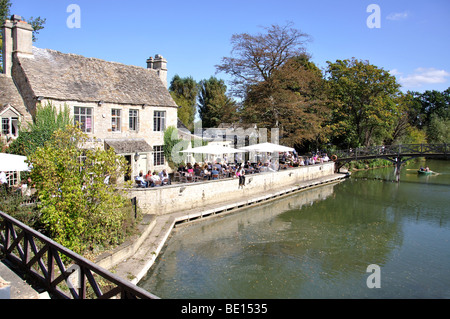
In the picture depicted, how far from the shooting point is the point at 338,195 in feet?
90.4

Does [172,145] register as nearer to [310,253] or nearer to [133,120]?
[133,120]

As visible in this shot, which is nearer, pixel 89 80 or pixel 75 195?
pixel 75 195

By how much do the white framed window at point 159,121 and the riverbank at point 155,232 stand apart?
728cm

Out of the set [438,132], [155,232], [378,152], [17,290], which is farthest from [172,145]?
[438,132]

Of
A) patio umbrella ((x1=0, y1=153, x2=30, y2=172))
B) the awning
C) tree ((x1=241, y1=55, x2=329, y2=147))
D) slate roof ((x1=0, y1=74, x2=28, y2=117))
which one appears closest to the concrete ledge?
patio umbrella ((x1=0, y1=153, x2=30, y2=172))

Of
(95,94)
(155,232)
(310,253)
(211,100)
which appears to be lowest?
(310,253)

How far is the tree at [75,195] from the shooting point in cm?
1005

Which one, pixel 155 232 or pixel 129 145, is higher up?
pixel 129 145

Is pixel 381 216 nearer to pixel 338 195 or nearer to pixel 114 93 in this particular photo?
pixel 338 195

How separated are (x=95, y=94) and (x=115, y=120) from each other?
1924 millimetres

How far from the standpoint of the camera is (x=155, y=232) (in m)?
15.1

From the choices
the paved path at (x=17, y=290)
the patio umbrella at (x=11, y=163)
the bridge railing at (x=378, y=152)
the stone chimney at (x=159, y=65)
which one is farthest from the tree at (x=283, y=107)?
the paved path at (x=17, y=290)

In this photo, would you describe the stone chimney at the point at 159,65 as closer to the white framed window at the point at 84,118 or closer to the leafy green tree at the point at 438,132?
the white framed window at the point at 84,118

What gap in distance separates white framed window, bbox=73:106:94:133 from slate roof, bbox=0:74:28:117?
249cm
